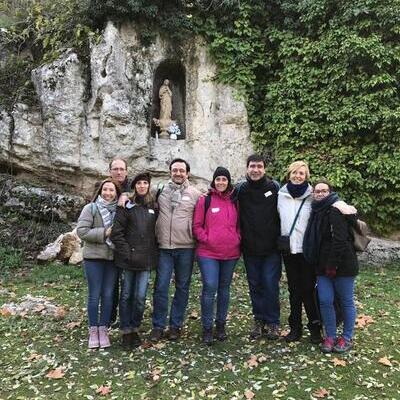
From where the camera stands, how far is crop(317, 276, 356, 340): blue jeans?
16.9ft

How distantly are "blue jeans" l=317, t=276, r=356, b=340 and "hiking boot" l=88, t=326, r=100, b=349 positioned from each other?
9.52ft

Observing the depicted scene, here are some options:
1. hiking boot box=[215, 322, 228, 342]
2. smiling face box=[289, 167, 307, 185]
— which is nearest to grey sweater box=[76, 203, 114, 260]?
hiking boot box=[215, 322, 228, 342]

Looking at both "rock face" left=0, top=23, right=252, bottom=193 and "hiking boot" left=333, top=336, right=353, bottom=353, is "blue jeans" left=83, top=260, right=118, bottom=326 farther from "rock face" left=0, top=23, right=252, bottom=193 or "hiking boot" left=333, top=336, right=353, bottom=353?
"rock face" left=0, top=23, right=252, bottom=193

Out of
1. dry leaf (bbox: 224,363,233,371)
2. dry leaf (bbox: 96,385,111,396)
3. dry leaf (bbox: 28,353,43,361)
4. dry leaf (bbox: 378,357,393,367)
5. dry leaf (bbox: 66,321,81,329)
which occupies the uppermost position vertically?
dry leaf (bbox: 66,321,81,329)

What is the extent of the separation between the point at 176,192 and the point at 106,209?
91 cm

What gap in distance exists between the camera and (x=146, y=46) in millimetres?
11375

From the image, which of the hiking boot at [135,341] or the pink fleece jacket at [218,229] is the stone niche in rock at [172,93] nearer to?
the pink fleece jacket at [218,229]

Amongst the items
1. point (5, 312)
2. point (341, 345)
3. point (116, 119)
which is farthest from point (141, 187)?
point (116, 119)

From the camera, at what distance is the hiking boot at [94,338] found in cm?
561

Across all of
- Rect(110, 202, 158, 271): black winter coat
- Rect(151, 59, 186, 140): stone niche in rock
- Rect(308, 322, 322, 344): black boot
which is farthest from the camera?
Rect(151, 59, 186, 140): stone niche in rock

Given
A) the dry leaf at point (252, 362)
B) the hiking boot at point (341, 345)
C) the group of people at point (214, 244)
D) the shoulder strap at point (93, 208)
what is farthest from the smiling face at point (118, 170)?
the hiking boot at point (341, 345)

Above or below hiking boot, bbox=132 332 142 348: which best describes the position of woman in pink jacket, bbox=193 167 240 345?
above

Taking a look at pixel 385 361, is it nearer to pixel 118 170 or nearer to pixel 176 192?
pixel 176 192

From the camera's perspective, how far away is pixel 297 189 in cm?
531
